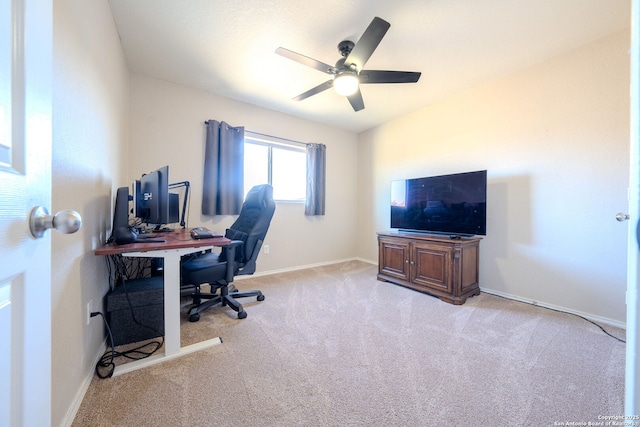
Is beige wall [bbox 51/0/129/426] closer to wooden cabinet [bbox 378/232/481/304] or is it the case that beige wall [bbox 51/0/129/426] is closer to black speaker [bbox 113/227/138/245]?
black speaker [bbox 113/227/138/245]

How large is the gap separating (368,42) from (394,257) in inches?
91.0

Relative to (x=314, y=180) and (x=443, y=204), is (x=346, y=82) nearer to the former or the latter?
(x=443, y=204)

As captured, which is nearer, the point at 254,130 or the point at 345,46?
the point at 345,46

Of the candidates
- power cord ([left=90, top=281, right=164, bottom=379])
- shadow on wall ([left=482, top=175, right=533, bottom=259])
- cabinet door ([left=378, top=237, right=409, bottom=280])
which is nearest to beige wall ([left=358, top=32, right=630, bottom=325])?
shadow on wall ([left=482, top=175, right=533, bottom=259])

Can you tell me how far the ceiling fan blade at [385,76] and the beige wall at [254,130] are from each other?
5.75ft

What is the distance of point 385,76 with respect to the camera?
6.65ft

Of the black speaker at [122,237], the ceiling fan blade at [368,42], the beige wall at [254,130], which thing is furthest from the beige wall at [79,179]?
the ceiling fan blade at [368,42]

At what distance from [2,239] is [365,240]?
407cm

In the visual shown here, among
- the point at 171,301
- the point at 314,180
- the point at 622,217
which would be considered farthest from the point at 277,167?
the point at 622,217

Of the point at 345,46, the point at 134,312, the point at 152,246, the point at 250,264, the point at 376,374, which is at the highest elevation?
the point at 345,46

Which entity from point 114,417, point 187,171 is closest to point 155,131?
point 187,171

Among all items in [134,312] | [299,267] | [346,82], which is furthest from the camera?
[299,267]

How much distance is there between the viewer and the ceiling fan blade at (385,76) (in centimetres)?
197

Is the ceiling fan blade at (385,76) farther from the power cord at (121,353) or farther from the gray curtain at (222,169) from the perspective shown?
the power cord at (121,353)
